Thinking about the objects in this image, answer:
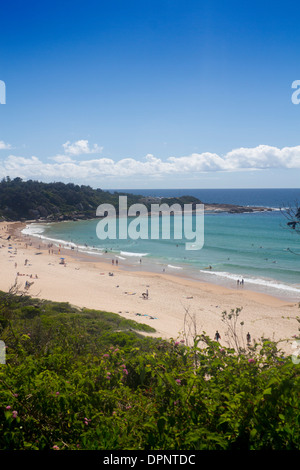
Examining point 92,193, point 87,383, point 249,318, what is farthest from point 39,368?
point 92,193

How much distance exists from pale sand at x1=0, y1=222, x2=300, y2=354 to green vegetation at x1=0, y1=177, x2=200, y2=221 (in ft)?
148

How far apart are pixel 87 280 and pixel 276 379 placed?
26.7 m

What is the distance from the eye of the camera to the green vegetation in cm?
7806

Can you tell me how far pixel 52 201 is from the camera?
87.7m

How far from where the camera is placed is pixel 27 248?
43.4 m

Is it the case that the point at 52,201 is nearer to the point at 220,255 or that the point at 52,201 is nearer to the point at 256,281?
the point at 220,255

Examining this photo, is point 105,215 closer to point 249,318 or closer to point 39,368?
point 249,318

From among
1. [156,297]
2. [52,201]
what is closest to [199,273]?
[156,297]

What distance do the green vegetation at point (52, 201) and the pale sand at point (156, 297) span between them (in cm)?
4497

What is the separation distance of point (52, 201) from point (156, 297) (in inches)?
2800

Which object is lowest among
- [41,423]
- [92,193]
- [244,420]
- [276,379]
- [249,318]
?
[249,318]

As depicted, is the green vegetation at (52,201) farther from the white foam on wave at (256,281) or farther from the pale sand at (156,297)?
the white foam on wave at (256,281)

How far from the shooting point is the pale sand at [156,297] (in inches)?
695

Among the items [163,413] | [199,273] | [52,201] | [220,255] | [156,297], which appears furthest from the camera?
[52,201]
